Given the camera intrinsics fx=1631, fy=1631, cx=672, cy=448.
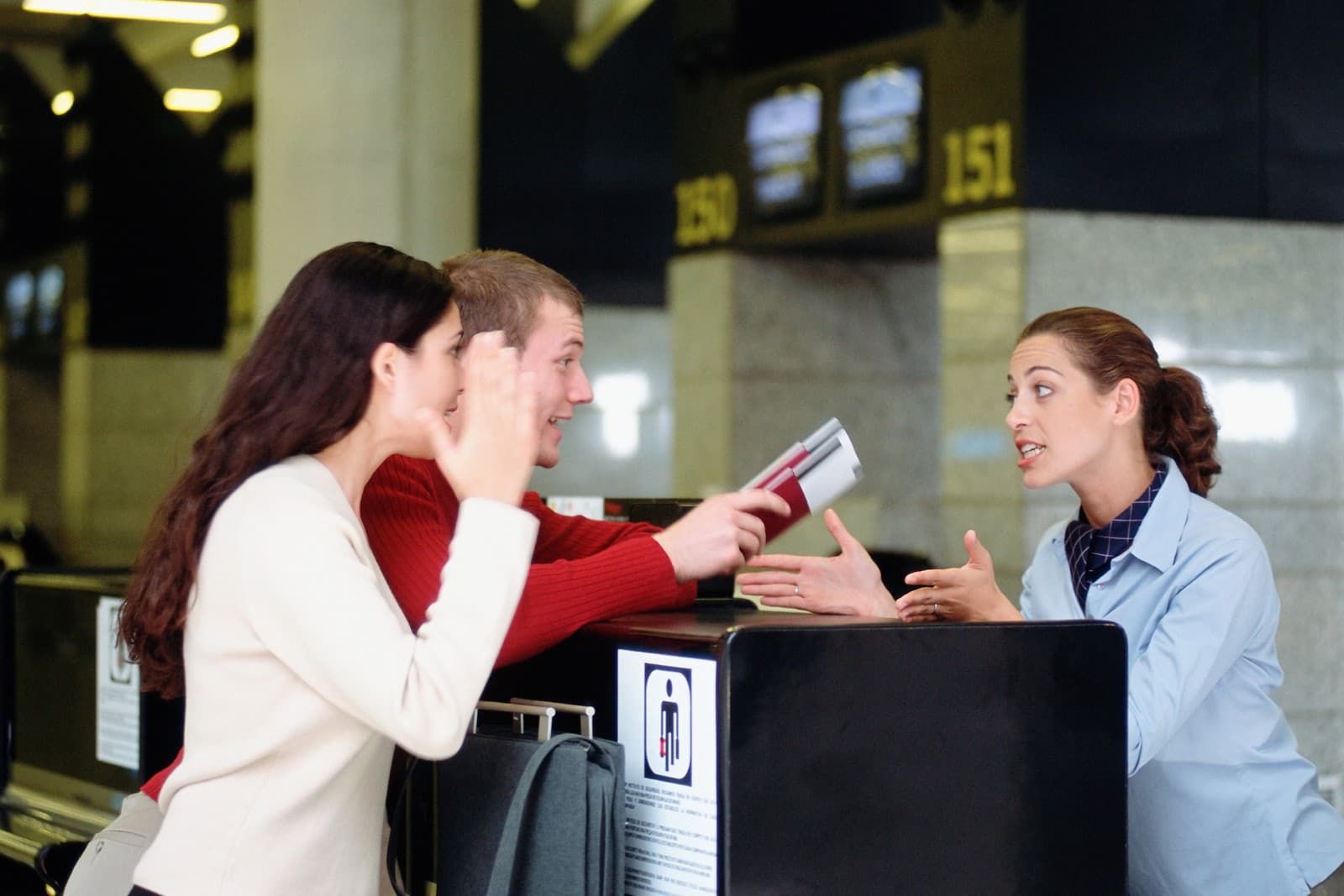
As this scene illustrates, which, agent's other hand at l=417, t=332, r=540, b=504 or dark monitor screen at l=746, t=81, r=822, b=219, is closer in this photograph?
agent's other hand at l=417, t=332, r=540, b=504

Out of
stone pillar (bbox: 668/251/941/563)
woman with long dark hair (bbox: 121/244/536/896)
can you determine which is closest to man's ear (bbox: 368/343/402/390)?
woman with long dark hair (bbox: 121/244/536/896)

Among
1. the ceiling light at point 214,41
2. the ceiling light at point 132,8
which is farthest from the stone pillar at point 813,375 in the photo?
the ceiling light at point 132,8

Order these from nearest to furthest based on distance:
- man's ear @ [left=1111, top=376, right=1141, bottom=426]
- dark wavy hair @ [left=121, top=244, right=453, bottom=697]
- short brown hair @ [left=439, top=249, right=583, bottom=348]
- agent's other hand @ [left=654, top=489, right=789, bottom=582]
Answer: dark wavy hair @ [left=121, top=244, right=453, bottom=697] < agent's other hand @ [left=654, top=489, right=789, bottom=582] < short brown hair @ [left=439, top=249, right=583, bottom=348] < man's ear @ [left=1111, top=376, right=1141, bottom=426]

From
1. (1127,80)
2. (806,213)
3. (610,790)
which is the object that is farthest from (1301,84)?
(610,790)

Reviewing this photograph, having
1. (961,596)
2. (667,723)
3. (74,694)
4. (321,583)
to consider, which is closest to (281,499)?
(321,583)

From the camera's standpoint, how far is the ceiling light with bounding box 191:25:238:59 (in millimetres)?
9172

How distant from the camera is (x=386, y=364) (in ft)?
4.96

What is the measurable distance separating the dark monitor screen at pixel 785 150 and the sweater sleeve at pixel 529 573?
4.67m

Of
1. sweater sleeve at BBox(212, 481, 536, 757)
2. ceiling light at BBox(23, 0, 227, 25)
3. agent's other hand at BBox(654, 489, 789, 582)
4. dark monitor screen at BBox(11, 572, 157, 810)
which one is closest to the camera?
sweater sleeve at BBox(212, 481, 536, 757)

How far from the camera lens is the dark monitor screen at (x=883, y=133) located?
18.7 ft

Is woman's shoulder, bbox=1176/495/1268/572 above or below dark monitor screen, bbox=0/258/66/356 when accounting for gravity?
below

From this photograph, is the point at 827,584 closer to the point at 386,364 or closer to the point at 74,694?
the point at 386,364

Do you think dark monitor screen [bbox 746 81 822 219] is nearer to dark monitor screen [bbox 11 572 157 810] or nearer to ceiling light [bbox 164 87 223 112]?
dark monitor screen [bbox 11 572 157 810]

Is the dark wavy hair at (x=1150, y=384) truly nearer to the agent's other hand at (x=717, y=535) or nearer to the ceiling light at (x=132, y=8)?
the agent's other hand at (x=717, y=535)
